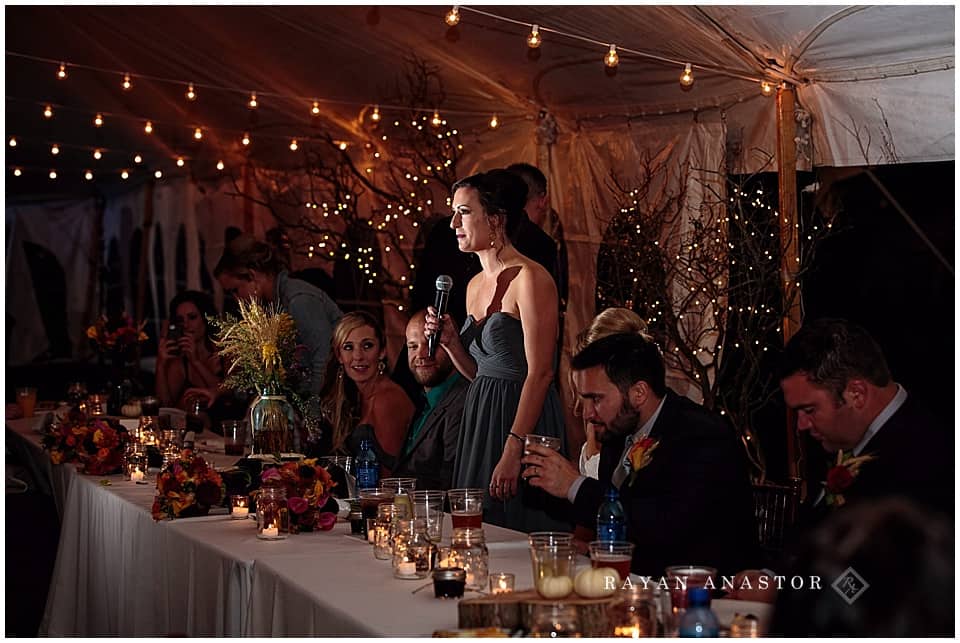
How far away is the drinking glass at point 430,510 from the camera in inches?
120

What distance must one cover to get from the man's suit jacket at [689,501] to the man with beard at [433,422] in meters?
1.57

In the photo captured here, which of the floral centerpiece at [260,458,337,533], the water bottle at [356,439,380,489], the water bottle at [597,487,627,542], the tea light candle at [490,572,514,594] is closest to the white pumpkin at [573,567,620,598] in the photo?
the tea light candle at [490,572,514,594]

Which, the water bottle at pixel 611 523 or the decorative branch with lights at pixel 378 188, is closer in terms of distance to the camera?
the water bottle at pixel 611 523

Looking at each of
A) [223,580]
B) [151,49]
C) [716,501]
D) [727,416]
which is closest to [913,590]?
[716,501]

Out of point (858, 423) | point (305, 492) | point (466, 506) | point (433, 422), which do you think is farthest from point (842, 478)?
point (433, 422)

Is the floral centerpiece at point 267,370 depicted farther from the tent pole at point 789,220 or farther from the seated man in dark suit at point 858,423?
the tent pole at point 789,220

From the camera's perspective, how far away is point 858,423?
2.93 meters

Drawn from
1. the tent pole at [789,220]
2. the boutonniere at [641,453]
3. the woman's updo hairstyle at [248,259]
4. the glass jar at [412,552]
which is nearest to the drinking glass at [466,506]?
the glass jar at [412,552]

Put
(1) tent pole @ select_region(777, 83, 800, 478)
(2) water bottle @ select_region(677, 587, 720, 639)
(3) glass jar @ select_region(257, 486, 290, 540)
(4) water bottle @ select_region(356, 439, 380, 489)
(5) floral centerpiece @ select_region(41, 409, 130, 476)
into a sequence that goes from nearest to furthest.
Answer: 1. (2) water bottle @ select_region(677, 587, 720, 639)
2. (3) glass jar @ select_region(257, 486, 290, 540)
3. (4) water bottle @ select_region(356, 439, 380, 489)
4. (5) floral centerpiece @ select_region(41, 409, 130, 476)
5. (1) tent pole @ select_region(777, 83, 800, 478)

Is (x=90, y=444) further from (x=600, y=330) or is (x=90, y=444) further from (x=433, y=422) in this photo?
(x=600, y=330)

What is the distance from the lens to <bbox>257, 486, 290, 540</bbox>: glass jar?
11.5 feet

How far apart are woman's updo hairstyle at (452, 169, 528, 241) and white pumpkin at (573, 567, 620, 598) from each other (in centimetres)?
246

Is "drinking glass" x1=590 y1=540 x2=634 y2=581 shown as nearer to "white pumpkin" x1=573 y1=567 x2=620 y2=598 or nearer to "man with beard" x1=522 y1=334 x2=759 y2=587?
"white pumpkin" x1=573 y1=567 x2=620 y2=598

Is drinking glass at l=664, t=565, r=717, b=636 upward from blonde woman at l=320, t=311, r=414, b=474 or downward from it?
downward
